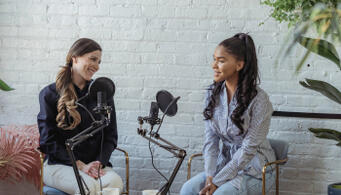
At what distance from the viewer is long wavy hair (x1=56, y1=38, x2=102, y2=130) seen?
261 cm

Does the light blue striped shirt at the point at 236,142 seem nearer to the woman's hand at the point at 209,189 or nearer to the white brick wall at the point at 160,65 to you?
the woman's hand at the point at 209,189

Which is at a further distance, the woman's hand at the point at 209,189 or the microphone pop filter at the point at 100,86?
the woman's hand at the point at 209,189

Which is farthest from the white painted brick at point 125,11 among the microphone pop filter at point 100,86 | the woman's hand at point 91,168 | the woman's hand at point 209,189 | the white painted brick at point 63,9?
the woman's hand at point 209,189

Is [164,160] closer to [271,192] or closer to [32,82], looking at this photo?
[271,192]

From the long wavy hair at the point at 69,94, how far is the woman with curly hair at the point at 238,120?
2.42 feet

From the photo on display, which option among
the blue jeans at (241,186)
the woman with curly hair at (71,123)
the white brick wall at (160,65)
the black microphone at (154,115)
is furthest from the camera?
the white brick wall at (160,65)

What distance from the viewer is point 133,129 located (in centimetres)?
314

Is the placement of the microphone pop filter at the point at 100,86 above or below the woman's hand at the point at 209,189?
above

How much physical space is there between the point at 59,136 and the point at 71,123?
0.12 meters

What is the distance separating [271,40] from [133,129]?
1.10 meters

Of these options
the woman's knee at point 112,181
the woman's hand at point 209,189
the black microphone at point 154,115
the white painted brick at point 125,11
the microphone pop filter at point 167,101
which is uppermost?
the white painted brick at point 125,11

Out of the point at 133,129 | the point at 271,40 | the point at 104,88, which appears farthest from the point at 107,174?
the point at 271,40

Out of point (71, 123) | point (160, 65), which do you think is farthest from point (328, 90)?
point (71, 123)

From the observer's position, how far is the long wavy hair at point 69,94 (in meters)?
2.61
